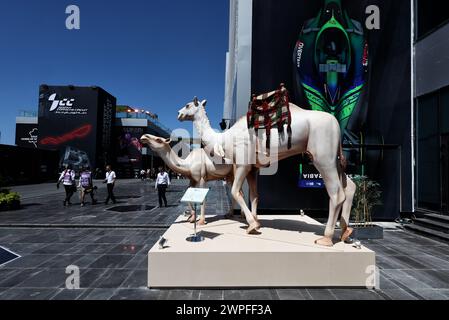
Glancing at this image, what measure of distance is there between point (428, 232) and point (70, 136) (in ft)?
123

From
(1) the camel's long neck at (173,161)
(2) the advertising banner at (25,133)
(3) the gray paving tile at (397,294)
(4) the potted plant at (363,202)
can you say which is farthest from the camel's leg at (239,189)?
(2) the advertising banner at (25,133)

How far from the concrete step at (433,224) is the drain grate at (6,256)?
35.8 ft

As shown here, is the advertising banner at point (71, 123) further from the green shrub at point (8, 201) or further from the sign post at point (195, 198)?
the sign post at point (195, 198)

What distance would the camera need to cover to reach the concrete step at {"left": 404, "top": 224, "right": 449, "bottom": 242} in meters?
7.31

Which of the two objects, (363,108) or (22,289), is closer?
(22,289)

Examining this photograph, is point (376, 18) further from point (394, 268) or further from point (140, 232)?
point (140, 232)

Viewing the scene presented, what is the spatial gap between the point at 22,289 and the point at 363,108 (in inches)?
422

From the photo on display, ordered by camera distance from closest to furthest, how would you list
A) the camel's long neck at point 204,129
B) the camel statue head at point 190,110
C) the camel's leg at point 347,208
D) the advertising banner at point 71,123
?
1. the camel's leg at point 347,208
2. the camel's long neck at point 204,129
3. the camel statue head at point 190,110
4. the advertising banner at point 71,123

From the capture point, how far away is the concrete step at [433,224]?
309 inches

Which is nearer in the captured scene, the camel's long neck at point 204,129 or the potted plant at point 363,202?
the camel's long neck at point 204,129

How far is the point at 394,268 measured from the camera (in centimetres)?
488

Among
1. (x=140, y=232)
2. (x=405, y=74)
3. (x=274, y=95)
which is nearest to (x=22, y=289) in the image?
(x=140, y=232)

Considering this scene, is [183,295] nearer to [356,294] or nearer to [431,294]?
[356,294]

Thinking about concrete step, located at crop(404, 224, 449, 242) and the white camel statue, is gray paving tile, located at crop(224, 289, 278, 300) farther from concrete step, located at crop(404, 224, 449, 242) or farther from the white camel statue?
concrete step, located at crop(404, 224, 449, 242)
